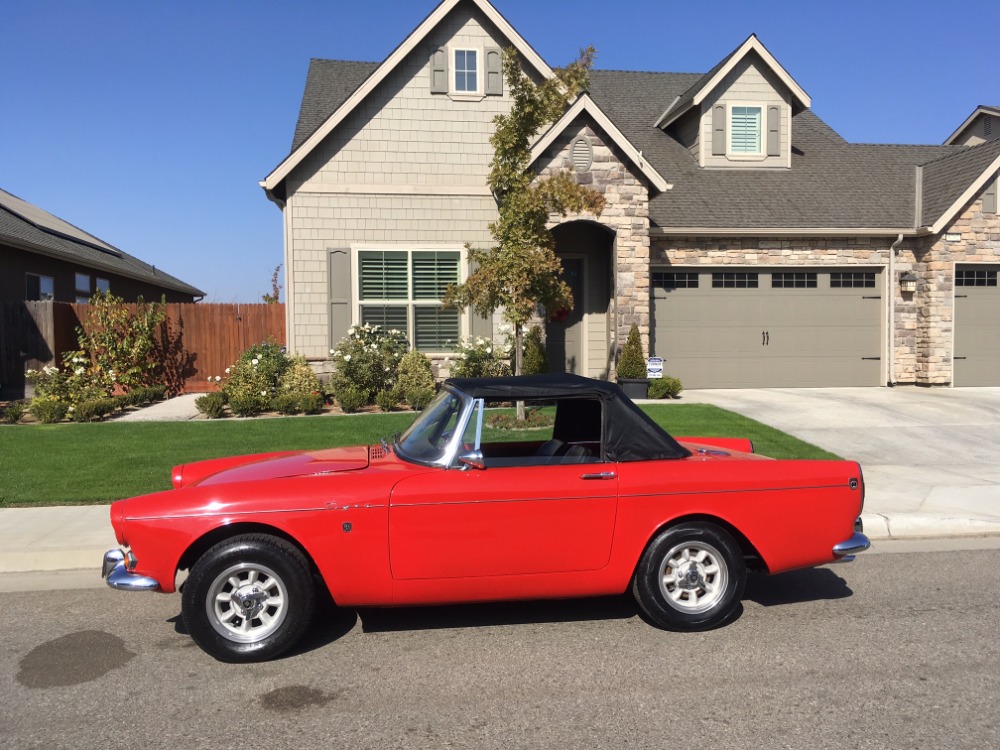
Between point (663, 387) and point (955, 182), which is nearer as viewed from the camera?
point (663, 387)

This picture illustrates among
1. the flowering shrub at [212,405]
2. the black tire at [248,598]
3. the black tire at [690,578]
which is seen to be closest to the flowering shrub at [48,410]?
the flowering shrub at [212,405]

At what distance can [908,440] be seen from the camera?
10.8 meters

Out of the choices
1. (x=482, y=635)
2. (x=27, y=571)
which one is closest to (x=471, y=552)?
(x=482, y=635)

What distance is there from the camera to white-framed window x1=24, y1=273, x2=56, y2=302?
59.2ft

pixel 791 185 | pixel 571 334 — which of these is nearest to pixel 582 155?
pixel 571 334

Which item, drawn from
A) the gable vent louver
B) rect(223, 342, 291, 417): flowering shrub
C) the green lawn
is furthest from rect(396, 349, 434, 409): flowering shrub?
the gable vent louver

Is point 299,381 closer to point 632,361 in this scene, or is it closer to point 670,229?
point 632,361

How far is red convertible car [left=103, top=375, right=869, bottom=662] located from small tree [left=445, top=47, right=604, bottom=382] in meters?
5.56

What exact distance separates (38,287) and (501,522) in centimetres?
1816

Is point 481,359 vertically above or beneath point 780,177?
beneath

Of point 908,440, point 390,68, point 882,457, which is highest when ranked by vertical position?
point 390,68

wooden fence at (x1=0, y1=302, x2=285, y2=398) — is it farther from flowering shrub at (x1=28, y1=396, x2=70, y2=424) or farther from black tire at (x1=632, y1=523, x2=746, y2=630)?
black tire at (x1=632, y1=523, x2=746, y2=630)

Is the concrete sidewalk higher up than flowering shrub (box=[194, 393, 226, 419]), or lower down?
lower down

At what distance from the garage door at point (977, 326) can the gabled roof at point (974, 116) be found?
253 inches
